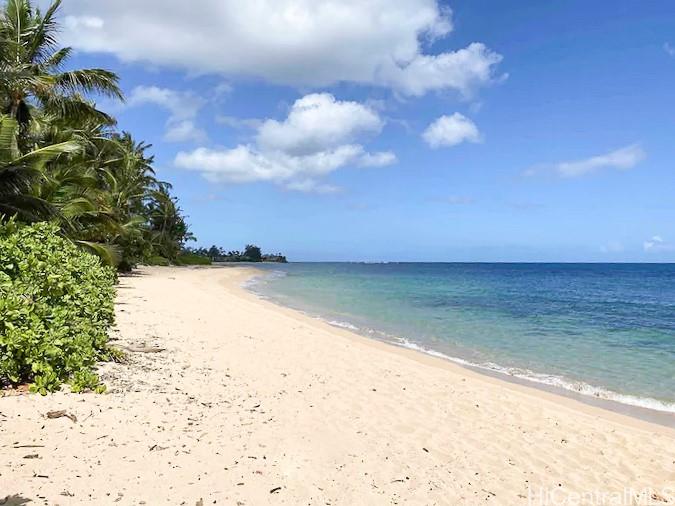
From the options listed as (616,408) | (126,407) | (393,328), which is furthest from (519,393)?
(393,328)

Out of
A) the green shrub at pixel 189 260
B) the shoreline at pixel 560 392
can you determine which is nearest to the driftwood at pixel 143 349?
the shoreline at pixel 560 392

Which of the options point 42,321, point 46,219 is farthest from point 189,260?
point 42,321

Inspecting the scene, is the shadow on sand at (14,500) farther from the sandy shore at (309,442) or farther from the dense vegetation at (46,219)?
the dense vegetation at (46,219)

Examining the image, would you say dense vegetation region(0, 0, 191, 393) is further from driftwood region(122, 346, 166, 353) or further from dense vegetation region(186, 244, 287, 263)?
dense vegetation region(186, 244, 287, 263)

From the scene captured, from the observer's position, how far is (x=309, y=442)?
16.5 ft

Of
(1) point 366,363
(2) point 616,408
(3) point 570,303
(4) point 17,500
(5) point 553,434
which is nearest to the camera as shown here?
(4) point 17,500

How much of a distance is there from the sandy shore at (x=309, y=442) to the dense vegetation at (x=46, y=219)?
497 millimetres

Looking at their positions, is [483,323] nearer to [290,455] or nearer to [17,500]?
[290,455]

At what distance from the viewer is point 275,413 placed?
19.1 ft

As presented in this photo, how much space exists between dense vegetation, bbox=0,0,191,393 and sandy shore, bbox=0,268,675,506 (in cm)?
50

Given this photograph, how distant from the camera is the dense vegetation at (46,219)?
5.02m

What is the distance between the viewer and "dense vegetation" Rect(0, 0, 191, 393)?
16.5ft

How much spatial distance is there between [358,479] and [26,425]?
284cm

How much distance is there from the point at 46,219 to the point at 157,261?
39.8m
